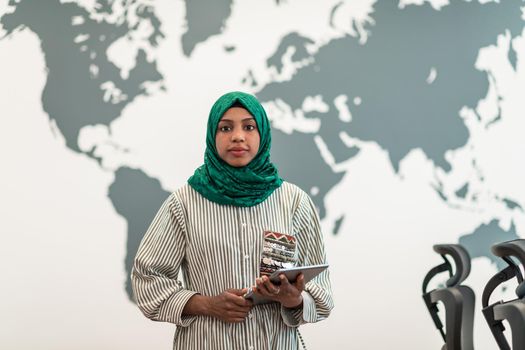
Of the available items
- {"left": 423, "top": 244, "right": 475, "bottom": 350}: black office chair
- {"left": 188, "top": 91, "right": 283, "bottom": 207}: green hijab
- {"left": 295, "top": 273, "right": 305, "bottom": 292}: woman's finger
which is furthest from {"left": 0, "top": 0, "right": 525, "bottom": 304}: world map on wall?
{"left": 295, "top": 273, "right": 305, "bottom": 292}: woman's finger

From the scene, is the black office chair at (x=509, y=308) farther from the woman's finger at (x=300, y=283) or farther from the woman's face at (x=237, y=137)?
the woman's face at (x=237, y=137)

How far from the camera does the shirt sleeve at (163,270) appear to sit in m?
1.71

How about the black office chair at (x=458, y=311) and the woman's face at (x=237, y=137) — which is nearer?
the woman's face at (x=237, y=137)

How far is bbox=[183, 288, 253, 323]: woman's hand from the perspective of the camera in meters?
1.63

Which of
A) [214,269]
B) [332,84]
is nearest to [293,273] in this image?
[214,269]

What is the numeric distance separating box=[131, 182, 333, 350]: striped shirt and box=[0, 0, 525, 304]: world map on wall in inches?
72.2

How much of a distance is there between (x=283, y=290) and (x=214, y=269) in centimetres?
21

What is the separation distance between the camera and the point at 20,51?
3564mm

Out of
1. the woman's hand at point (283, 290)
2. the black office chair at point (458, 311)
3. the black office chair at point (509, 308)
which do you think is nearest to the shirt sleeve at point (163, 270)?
the woman's hand at point (283, 290)

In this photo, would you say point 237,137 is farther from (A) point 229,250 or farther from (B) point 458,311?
(B) point 458,311

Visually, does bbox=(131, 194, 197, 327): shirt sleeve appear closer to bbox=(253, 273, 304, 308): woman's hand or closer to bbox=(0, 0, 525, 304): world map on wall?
bbox=(253, 273, 304, 308): woman's hand

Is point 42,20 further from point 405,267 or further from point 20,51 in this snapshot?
point 405,267

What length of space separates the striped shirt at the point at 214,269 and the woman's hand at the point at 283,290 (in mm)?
57

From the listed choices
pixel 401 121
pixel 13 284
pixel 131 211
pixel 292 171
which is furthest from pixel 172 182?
pixel 401 121
